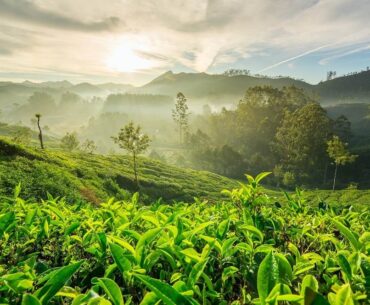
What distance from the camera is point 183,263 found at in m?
1.87

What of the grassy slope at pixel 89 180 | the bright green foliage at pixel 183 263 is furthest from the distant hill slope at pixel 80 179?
the bright green foliage at pixel 183 263

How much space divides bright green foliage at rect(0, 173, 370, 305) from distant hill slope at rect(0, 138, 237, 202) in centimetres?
2214

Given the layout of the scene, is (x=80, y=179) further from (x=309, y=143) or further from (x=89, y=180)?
(x=309, y=143)

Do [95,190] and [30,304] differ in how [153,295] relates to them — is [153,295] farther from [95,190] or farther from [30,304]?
[95,190]

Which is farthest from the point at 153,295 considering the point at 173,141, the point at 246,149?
the point at 173,141

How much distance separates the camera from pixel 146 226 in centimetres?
282

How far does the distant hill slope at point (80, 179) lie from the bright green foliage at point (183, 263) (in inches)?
872

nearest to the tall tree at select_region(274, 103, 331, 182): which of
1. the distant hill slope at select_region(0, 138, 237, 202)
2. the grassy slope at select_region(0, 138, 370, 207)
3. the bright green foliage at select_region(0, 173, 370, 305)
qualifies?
the grassy slope at select_region(0, 138, 370, 207)

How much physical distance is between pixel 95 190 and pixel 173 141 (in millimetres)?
138187

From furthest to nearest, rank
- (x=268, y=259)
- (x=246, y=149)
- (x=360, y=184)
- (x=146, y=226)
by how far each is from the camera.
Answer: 1. (x=246, y=149)
2. (x=360, y=184)
3. (x=146, y=226)
4. (x=268, y=259)

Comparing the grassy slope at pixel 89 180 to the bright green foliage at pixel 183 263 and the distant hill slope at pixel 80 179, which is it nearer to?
the distant hill slope at pixel 80 179

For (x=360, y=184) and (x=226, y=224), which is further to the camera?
(x=360, y=184)

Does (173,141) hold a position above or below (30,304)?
below

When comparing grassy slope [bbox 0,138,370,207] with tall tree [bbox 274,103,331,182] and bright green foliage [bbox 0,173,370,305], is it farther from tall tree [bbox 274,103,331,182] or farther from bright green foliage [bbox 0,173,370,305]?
tall tree [bbox 274,103,331,182]
